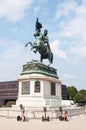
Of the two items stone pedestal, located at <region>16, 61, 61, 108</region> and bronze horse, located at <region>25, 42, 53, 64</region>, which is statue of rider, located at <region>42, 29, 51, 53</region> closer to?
bronze horse, located at <region>25, 42, 53, 64</region>

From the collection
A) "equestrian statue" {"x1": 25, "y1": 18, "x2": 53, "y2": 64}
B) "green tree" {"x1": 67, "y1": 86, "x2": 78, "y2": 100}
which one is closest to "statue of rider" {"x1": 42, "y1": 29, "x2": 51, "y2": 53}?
"equestrian statue" {"x1": 25, "y1": 18, "x2": 53, "y2": 64}

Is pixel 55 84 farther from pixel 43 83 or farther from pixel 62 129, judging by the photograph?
pixel 62 129

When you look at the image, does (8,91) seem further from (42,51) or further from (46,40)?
(42,51)

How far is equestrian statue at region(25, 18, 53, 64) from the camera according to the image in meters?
32.9

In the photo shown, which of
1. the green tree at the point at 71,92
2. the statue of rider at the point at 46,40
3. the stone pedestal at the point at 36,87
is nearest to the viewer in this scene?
the stone pedestal at the point at 36,87

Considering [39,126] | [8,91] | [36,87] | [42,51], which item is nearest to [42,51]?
[42,51]

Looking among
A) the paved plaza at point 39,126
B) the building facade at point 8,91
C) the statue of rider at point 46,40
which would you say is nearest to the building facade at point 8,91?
the building facade at point 8,91

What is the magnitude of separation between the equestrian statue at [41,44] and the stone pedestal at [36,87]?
1872 mm

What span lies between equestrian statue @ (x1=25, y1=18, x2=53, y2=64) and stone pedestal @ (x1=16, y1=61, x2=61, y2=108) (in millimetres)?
1872

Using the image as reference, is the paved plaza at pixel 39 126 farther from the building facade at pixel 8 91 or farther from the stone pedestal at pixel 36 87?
the building facade at pixel 8 91

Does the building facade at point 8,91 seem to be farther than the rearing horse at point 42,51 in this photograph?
Yes

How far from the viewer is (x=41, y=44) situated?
108 ft

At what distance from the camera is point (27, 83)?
30.9 metres

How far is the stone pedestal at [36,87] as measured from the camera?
98.3 feet
